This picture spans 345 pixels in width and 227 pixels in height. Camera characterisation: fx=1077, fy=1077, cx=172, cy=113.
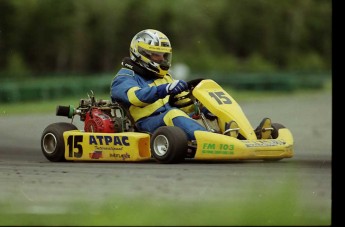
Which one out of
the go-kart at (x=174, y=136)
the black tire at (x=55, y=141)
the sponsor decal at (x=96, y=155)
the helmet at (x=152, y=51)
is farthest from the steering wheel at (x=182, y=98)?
the black tire at (x=55, y=141)

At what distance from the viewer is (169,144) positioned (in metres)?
8.74

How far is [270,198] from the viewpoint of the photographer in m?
6.02

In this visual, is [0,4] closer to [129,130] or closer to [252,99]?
[129,130]

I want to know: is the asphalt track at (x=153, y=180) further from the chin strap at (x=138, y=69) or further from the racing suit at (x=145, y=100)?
the chin strap at (x=138, y=69)

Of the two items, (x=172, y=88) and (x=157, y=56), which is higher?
(x=157, y=56)

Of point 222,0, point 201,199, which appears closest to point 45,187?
point 201,199

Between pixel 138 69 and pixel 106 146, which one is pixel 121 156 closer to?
pixel 106 146

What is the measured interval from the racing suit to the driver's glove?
0.04m

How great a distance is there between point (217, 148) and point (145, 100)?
2.66 ft

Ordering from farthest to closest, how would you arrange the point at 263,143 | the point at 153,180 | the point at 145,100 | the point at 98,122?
1. the point at 98,122
2. the point at 145,100
3. the point at 263,143
4. the point at 153,180

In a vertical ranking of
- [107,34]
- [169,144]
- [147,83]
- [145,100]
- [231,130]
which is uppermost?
[107,34]

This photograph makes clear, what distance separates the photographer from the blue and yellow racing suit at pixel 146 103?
9.12m

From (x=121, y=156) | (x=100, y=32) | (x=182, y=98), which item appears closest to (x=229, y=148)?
(x=182, y=98)

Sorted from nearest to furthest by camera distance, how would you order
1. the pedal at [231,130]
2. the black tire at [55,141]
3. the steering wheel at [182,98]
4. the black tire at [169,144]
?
the black tire at [169,144] < the pedal at [231,130] < the steering wheel at [182,98] < the black tire at [55,141]
